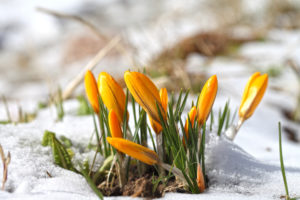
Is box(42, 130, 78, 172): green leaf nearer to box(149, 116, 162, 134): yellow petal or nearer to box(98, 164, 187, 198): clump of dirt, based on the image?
box(98, 164, 187, 198): clump of dirt

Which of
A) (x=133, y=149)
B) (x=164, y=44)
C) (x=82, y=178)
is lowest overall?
(x=82, y=178)

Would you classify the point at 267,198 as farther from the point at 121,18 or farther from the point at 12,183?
the point at 121,18

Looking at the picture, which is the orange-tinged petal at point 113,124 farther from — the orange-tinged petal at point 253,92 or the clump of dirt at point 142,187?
the orange-tinged petal at point 253,92

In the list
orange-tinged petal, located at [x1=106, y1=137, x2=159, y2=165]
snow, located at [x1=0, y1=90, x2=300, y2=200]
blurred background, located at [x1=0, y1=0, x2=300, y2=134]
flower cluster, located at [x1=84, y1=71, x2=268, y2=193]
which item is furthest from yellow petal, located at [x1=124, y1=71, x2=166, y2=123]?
blurred background, located at [x1=0, y1=0, x2=300, y2=134]

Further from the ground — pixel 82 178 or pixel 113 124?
pixel 113 124

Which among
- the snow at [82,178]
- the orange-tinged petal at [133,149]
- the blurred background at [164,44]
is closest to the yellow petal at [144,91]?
the orange-tinged petal at [133,149]

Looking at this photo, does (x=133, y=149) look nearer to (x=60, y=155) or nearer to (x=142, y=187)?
(x=142, y=187)

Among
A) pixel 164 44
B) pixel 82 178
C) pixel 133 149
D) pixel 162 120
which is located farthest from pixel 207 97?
pixel 164 44
